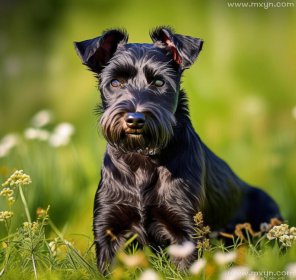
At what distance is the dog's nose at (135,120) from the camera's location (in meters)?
4.21

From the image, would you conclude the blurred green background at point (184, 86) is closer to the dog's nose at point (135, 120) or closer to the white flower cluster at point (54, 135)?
the white flower cluster at point (54, 135)

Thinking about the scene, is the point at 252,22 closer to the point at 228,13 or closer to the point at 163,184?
the point at 228,13

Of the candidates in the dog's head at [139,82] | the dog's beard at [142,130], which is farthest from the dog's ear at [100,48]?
the dog's beard at [142,130]

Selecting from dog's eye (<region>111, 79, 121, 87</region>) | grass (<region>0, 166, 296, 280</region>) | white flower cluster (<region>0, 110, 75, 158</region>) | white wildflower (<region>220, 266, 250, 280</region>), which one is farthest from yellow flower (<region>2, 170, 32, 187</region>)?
white flower cluster (<region>0, 110, 75, 158</region>)

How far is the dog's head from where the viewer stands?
4.28m

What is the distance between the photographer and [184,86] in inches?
330

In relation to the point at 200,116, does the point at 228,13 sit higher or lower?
higher

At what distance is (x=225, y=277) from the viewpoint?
10.9 ft

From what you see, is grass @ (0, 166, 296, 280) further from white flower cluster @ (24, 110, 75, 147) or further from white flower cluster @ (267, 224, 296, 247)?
white flower cluster @ (24, 110, 75, 147)

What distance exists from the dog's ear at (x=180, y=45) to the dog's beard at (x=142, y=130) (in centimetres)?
36

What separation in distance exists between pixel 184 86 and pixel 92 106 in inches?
39.7

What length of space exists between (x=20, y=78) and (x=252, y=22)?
325cm

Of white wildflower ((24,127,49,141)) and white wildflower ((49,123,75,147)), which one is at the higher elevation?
white wildflower ((24,127,49,141))

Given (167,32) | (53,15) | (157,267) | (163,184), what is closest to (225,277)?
(157,267)
